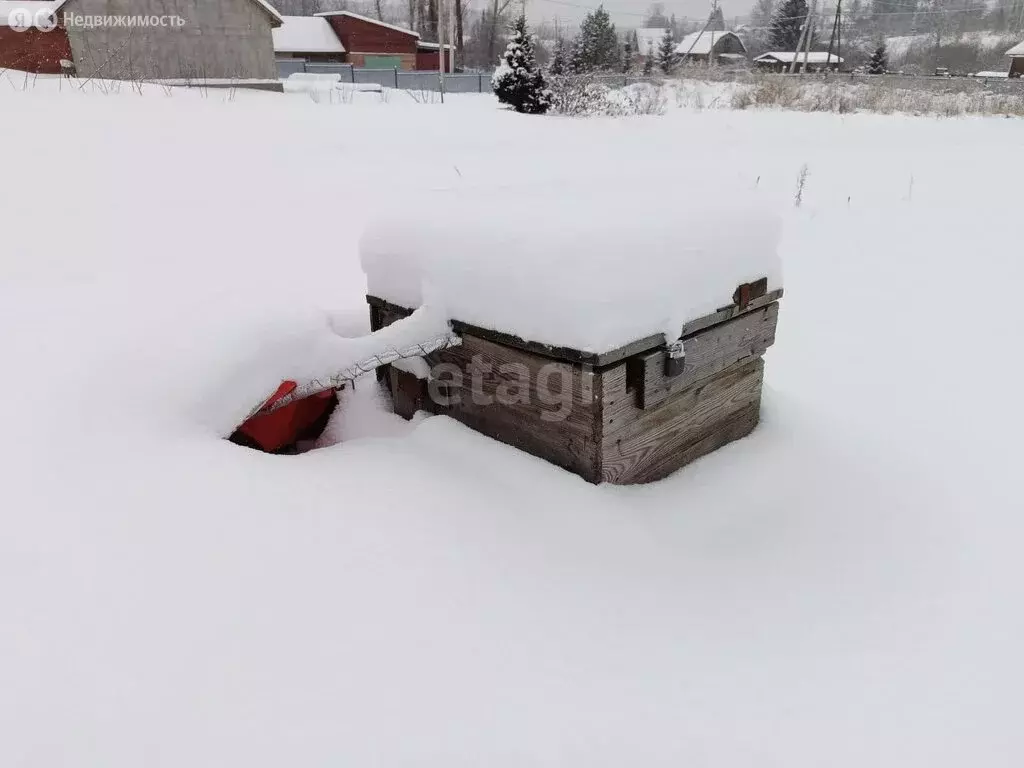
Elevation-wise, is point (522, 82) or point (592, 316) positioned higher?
point (522, 82)

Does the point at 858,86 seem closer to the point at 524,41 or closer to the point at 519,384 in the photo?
the point at 524,41

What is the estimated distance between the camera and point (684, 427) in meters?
2.25

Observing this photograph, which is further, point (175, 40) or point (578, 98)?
point (578, 98)

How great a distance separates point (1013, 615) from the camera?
1.80 meters

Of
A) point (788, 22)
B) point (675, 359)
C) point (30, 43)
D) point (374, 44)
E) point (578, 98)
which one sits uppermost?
point (788, 22)

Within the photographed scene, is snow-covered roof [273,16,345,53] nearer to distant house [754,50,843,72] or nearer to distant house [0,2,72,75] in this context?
distant house [0,2,72,75]

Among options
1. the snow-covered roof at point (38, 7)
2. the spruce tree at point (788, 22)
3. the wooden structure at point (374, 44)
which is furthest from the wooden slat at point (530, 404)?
the spruce tree at point (788, 22)

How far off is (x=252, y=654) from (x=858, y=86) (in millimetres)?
27783

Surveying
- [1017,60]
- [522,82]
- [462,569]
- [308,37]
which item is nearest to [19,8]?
[522,82]

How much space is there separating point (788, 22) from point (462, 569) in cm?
6808

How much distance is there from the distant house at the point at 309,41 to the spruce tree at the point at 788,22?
4048cm

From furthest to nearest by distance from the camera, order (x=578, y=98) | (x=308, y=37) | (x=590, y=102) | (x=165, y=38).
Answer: (x=308, y=37)
(x=578, y=98)
(x=590, y=102)
(x=165, y=38)

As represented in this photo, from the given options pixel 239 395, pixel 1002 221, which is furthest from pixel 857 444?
pixel 1002 221

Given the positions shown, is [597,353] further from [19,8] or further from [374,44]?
[374,44]
